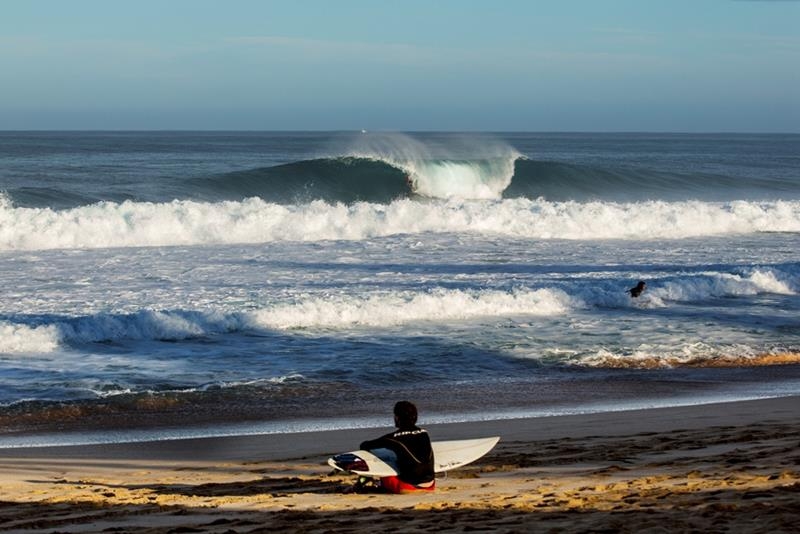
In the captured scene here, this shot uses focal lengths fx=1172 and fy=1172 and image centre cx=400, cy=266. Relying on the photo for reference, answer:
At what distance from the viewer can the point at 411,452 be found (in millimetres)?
7371

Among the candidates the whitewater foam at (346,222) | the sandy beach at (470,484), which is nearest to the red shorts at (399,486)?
the sandy beach at (470,484)

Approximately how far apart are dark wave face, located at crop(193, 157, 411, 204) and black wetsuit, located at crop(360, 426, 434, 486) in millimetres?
31616

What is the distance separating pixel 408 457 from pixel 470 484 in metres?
0.52

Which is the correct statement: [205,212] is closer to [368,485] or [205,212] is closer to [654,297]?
[654,297]

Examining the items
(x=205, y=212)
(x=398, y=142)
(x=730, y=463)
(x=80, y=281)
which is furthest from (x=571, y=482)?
(x=398, y=142)

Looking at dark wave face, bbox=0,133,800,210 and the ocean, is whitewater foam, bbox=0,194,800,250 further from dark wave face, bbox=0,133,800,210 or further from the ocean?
dark wave face, bbox=0,133,800,210

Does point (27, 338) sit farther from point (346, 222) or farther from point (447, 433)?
point (346, 222)

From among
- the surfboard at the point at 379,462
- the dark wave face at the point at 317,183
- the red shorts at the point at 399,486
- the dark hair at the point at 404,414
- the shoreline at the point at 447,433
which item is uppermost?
the dark wave face at the point at 317,183

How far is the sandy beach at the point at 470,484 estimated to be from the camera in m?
6.23

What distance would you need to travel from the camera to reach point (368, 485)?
7.45m

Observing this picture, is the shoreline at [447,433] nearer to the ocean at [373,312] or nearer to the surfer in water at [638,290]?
the ocean at [373,312]

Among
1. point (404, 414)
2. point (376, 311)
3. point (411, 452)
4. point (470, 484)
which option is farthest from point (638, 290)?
point (411, 452)

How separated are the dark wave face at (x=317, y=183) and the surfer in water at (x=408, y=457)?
104 ft

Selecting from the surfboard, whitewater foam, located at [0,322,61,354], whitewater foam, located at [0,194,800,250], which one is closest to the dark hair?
the surfboard
